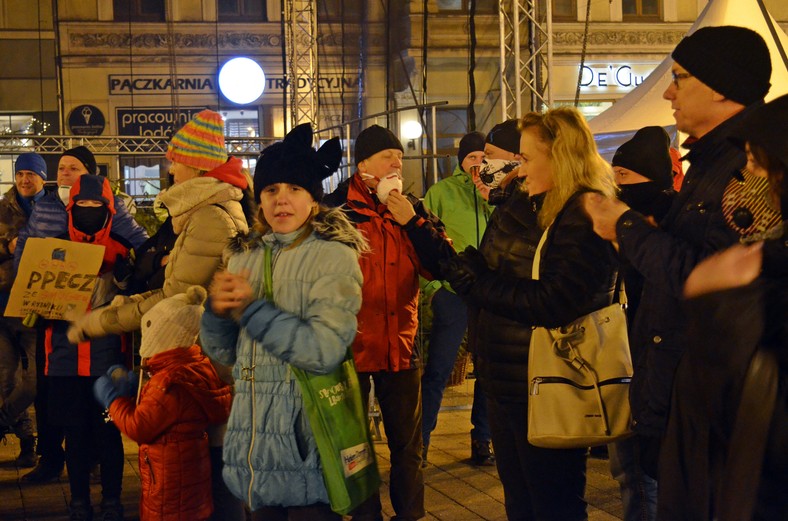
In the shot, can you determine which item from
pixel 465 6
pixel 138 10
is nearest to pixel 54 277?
pixel 465 6

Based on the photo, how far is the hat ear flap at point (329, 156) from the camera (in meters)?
4.06

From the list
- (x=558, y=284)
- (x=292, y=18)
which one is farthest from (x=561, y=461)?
(x=292, y=18)

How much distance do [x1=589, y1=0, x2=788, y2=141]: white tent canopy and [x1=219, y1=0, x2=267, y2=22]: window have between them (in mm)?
16989

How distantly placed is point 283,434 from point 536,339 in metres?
1.00

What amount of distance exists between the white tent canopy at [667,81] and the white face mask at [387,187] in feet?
16.9

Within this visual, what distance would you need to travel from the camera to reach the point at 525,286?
3.95 metres

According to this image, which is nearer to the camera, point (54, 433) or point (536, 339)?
point (536, 339)

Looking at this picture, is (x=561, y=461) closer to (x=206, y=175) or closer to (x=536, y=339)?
(x=536, y=339)

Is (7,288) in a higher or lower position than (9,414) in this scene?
higher

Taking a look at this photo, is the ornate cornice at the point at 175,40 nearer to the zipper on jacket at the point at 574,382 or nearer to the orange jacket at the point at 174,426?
the orange jacket at the point at 174,426

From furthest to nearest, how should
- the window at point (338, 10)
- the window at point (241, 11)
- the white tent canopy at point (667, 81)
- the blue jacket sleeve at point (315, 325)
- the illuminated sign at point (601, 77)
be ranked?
the window at point (241, 11), the illuminated sign at point (601, 77), the window at point (338, 10), the white tent canopy at point (667, 81), the blue jacket sleeve at point (315, 325)

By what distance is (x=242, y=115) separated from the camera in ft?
90.3

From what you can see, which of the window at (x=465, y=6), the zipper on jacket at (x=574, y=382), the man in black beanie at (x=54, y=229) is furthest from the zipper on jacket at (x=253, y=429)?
the window at (x=465, y=6)

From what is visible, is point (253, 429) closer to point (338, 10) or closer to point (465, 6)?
point (338, 10)
